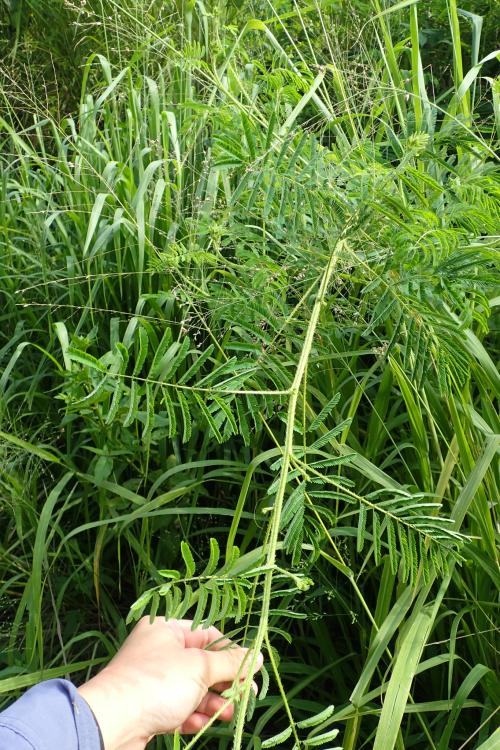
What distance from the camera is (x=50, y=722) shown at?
87cm

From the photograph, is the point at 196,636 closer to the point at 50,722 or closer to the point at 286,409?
the point at 50,722

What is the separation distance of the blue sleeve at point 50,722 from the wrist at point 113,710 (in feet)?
0.04

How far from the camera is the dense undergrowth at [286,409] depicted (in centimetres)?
100

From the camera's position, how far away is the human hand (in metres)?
0.93

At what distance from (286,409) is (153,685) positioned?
0.57 metres

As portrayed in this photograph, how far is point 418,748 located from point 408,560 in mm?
733

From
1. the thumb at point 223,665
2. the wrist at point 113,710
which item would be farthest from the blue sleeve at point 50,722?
the thumb at point 223,665

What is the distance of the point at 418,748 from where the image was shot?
1430 millimetres

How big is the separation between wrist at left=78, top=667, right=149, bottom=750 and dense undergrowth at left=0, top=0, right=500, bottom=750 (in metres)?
0.15

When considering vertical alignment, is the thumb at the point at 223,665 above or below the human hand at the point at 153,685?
above

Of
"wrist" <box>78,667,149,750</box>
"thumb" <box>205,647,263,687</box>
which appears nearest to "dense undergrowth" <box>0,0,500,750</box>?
"thumb" <box>205,647,263,687</box>

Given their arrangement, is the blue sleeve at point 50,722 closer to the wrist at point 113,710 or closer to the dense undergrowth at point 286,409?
the wrist at point 113,710

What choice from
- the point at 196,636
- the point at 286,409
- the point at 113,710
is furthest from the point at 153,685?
the point at 286,409

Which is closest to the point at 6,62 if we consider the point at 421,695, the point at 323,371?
the point at 323,371
